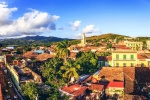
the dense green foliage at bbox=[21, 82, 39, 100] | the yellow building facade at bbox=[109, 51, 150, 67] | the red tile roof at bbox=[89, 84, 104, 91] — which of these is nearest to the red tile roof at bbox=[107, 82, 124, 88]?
the red tile roof at bbox=[89, 84, 104, 91]

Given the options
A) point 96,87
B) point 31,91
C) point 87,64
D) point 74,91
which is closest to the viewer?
point 31,91

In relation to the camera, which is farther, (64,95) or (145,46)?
(145,46)

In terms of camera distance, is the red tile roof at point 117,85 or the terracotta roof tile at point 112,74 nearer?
the red tile roof at point 117,85

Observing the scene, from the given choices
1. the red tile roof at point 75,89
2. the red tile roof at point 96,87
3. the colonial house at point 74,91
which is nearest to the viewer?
the colonial house at point 74,91

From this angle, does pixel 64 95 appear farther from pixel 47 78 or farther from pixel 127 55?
pixel 127 55

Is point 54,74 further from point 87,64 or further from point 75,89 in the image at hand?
point 87,64

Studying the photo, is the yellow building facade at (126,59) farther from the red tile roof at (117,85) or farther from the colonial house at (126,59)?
the red tile roof at (117,85)

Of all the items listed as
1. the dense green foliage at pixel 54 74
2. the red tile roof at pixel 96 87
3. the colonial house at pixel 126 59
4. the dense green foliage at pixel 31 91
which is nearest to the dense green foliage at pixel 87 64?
the dense green foliage at pixel 54 74

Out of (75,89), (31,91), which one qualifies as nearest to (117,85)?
(75,89)

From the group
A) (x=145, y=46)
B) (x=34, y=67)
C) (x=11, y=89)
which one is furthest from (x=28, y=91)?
(x=145, y=46)
